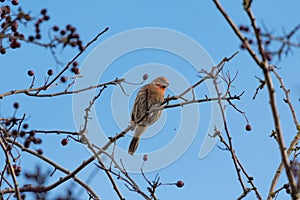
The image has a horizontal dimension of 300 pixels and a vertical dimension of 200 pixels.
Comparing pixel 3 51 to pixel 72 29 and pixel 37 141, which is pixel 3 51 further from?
pixel 37 141

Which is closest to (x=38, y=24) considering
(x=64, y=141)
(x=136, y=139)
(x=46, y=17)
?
(x=46, y=17)

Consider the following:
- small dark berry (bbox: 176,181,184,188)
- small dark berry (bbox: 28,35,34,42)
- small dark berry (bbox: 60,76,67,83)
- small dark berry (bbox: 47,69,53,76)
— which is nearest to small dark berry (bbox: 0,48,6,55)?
small dark berry (bbox: 47,69,53,76)

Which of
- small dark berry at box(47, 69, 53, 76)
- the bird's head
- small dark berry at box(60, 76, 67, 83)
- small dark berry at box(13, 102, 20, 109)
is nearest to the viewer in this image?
small dark berry at box(13, 102, 20, 109)

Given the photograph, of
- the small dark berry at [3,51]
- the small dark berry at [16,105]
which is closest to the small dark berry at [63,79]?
the small dark berry at [3,51]

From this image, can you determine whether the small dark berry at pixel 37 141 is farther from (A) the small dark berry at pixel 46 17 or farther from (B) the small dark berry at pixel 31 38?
(A) the small dark berry at pixel 46 17

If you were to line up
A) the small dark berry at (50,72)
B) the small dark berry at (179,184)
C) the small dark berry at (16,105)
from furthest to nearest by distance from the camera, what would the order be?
1. the small dark berry at (179,184)
2. the small dark berry at (50,72)
3. the small dark berry at (16,105)

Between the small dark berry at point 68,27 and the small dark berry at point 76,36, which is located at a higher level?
the small dark berry at point 68,27

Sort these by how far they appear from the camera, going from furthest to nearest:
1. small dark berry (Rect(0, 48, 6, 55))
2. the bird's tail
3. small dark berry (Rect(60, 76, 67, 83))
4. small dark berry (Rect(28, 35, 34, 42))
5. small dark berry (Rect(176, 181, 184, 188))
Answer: the bird's tail → small dark berry (Rect(176, 181, 184, 188)) → small dark berry (Rect(60, 76, 67, 83)) → small dark berry (Rect(0, 48, 6, 55)) → small dark berry (Rect(28, 35, 34, 42))

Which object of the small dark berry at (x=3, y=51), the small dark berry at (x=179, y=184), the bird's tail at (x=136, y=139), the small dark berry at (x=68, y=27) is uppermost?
the bird's tail at (x=136, y=139)

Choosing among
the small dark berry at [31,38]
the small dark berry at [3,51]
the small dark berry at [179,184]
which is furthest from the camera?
the small dark berry at [179,184]

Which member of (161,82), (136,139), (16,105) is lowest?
(16,105)

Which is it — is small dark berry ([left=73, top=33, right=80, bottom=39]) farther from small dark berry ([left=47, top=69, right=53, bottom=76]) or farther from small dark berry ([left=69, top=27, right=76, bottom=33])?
small dark berry ([left=47, top=69, right=53, bottom=76])

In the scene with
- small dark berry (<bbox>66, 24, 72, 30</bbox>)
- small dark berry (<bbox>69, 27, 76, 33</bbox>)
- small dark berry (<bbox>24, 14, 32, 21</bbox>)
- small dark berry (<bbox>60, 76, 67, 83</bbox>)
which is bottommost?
small dark berry (<bbox>24, 14, 32, 21</bbox>)

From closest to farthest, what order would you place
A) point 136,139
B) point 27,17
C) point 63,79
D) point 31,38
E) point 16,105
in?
point 27,17 < point 31,38 < point 16,105 < point 63,79 < point 136,139
